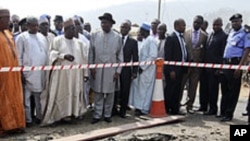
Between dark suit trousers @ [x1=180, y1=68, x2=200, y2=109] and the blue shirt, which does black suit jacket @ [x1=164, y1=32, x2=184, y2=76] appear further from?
the blue shirt

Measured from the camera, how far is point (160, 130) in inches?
251

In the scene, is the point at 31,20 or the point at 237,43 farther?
the point at 237,43

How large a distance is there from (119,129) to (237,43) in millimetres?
2447

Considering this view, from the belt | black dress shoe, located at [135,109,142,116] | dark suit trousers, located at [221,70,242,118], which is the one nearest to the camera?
the belt

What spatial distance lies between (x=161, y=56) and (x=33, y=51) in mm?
2398

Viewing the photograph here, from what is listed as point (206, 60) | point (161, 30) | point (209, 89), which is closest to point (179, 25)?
point (161, 30)

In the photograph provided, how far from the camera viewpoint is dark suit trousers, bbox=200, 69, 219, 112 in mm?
7676

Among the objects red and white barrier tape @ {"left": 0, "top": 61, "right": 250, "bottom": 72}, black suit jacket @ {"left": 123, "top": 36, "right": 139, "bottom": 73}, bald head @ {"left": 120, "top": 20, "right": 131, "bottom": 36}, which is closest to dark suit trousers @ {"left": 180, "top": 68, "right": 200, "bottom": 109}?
red and white barrier tape @ {"left": 0, "top": 61, "right": 250, "bottom": 72}

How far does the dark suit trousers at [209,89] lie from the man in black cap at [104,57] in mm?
1822

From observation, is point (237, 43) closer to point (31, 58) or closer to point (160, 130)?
point (160, 130)

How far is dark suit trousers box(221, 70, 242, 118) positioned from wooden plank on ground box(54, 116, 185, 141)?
0.83 m

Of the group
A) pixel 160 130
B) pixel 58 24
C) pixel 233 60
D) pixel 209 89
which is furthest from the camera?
pixel 58 24

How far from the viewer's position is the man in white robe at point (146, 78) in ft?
24.6

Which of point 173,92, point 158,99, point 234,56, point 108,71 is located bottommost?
point 158,99
